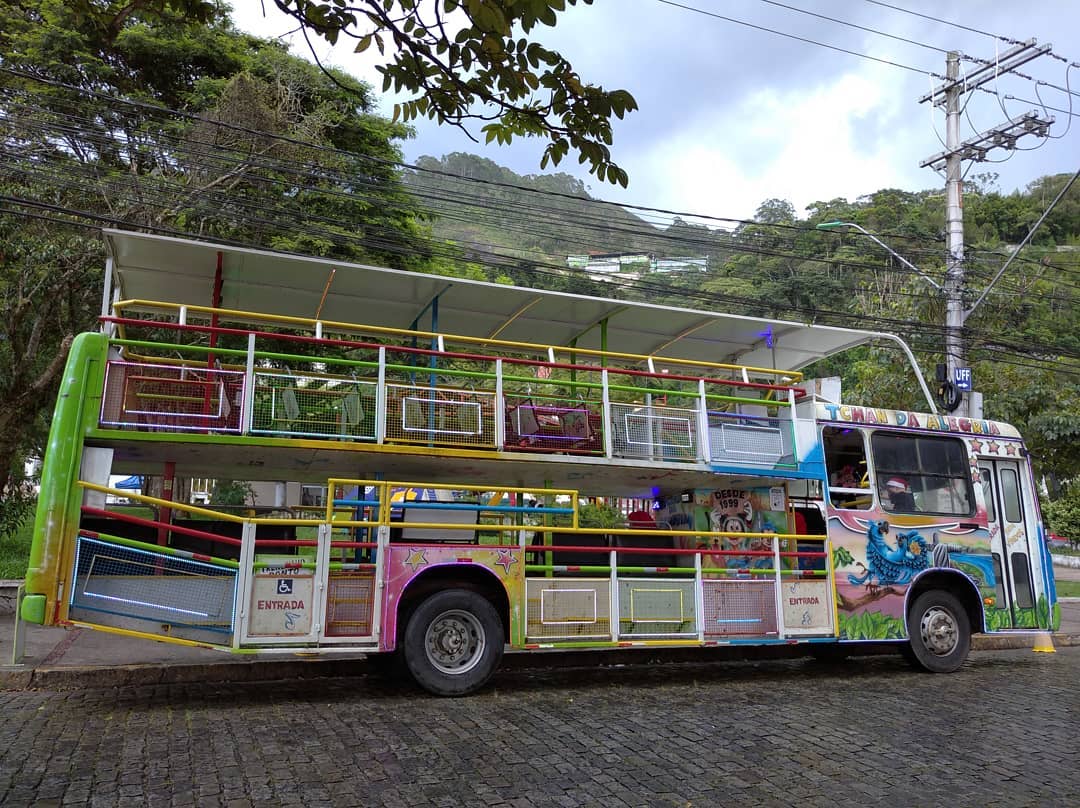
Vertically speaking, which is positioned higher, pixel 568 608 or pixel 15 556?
pixel 15 556

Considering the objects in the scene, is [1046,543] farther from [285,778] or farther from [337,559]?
[285,778]

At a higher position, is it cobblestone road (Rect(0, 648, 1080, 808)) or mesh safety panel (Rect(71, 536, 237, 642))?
mesh safety panel (Rect(71, 536, 237, 642))

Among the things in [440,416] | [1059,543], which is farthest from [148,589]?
[1059,543]

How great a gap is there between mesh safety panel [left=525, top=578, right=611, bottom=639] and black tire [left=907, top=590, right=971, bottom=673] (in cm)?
380

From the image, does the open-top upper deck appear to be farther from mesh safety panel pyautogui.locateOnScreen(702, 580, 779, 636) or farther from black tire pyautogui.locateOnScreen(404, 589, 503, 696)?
black tire pyautogui.locateOnScreen(404, 589, 503, 696)

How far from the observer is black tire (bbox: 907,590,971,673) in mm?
9086

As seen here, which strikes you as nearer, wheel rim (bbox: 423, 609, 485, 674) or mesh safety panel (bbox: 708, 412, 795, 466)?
wheel rim (bbox: 423, 609, 485, 674)

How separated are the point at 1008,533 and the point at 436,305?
738 centimetres

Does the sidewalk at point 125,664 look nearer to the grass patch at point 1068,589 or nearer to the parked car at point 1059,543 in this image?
the grass patch at point 1068,589

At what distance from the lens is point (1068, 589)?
66.0ft

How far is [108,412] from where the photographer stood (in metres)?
6.76

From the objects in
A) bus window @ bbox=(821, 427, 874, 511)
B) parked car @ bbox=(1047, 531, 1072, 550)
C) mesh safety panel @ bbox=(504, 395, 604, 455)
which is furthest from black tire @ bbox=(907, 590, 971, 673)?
parked car @ bbox=(1047, 531, 1072, 550)

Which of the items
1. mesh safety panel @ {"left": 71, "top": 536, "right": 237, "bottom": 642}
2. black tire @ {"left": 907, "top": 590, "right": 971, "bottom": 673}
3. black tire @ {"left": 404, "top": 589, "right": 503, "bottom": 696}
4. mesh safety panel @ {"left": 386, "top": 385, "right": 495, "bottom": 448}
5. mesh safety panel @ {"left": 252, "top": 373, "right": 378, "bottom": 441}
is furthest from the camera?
black tire @ {"left": 907, "top": 590, "right": 971, "bottom": 673}

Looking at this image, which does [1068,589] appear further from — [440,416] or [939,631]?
[440,416]
